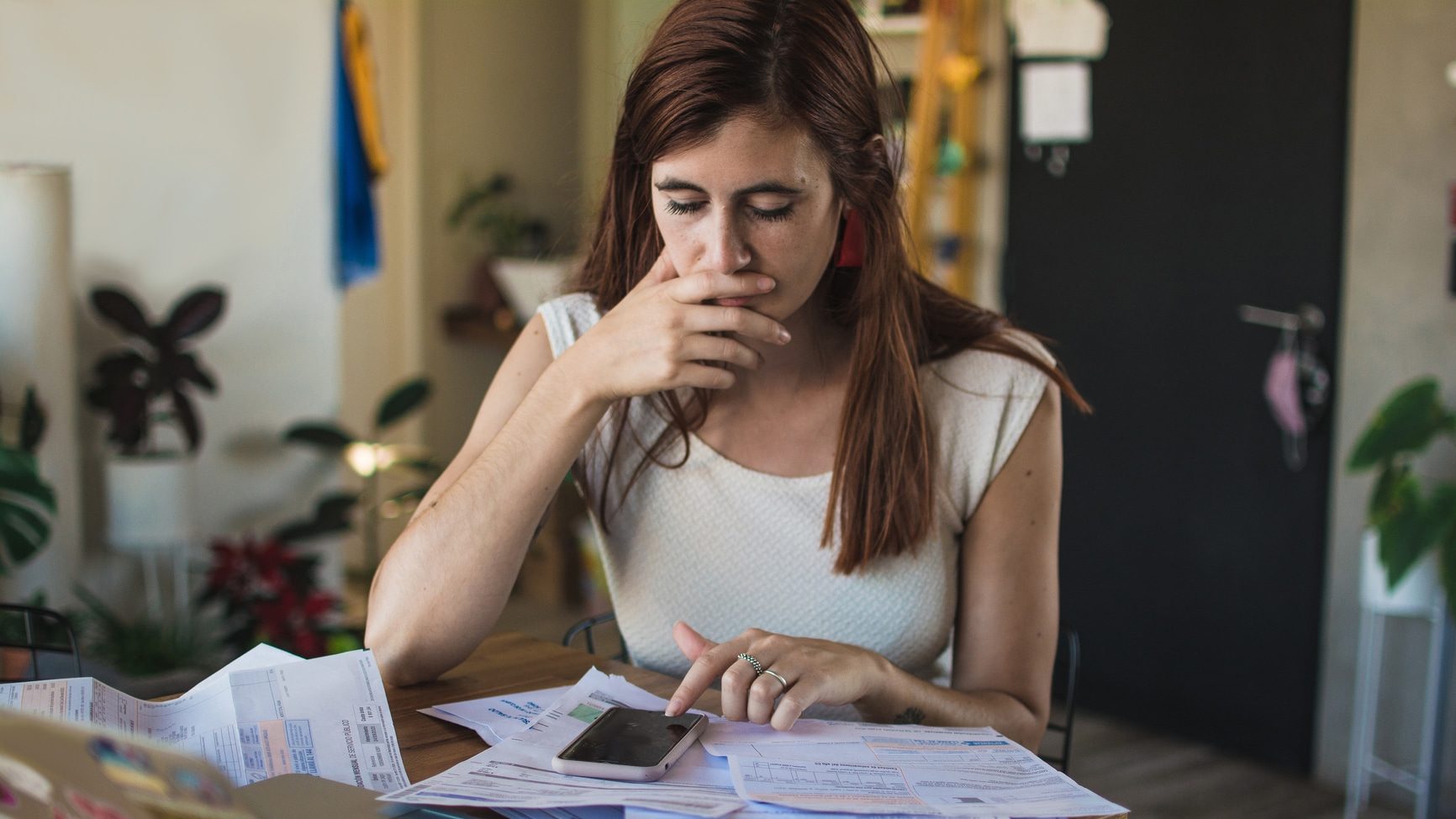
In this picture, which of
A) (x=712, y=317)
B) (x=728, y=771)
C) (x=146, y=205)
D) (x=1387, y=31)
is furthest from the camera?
(x=146, y=205)

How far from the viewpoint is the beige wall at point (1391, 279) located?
9.41 feet

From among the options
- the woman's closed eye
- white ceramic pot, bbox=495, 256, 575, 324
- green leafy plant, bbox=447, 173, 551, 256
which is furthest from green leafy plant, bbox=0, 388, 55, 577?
green leafy plant, bbox=447, 173, 551, 256

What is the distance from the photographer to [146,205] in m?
3.39

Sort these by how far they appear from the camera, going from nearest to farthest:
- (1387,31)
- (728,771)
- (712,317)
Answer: (728,771) < (712,317) < (1387,31)

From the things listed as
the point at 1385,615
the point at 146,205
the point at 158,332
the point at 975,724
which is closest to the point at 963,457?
the point at 975,724

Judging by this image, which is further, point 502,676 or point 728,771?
point 502,676

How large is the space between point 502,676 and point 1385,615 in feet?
8.00

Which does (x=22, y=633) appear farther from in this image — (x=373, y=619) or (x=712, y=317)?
(x=712, y=317)

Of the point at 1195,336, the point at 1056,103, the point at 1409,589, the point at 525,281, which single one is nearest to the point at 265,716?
the point at 1409,589

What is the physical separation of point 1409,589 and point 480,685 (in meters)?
2.30

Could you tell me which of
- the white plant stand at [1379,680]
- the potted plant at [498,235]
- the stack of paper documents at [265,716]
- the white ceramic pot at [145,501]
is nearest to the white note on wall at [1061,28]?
the white plant stand at [1379,680]

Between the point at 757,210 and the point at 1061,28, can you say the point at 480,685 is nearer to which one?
the point at 757,210

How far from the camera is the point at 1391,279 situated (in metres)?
2.94

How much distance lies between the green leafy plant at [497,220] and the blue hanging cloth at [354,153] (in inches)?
44.0
